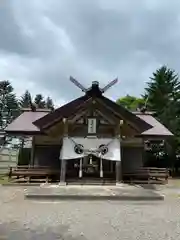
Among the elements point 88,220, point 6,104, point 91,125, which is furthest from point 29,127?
point 6,104

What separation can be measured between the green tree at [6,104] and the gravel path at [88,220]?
61836 millimetres

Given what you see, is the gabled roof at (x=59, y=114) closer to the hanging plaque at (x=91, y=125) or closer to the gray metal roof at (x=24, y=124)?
the hanging plaque at (x=91, y=125)

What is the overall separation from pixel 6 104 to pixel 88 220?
6690cm

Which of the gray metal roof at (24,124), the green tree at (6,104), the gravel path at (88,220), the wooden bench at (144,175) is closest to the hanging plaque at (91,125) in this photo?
the wooden bench at (144,175)

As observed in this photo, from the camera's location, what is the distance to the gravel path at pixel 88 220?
547 centimetres

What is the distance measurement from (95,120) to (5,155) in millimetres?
24770

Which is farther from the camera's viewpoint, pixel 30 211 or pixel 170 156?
pixel 170 156

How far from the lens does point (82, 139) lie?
14312 mm

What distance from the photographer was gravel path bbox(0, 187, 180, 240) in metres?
5.47

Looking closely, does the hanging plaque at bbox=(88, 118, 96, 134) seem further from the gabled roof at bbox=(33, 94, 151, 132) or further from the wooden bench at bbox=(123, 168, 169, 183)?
the wooden bench at bbox=(123, 168, 169, 183)

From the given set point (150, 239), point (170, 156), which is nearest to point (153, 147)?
point (170, 156)

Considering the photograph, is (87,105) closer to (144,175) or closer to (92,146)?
(92,146)

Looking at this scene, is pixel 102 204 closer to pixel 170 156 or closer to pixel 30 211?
pixel 30 211

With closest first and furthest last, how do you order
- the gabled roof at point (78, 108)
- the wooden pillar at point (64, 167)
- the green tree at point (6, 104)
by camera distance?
the wooden pillar at point (64, 167) < the gabled roof at point (78, 108) < the green tree at point (6, 104)
